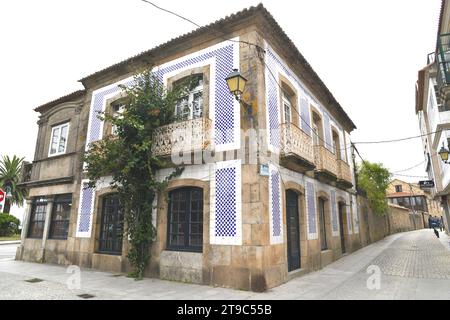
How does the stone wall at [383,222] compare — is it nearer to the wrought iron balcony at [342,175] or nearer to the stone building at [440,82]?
the wrought iron balcony at [342,175]

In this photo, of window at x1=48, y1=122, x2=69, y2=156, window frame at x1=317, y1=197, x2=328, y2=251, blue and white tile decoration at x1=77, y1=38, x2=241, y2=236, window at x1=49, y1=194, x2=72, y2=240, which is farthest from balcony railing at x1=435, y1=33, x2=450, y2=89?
window at x1=48, y1=122, x2=69, y2=156

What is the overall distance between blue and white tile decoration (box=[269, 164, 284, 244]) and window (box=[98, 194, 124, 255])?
15.2 ft

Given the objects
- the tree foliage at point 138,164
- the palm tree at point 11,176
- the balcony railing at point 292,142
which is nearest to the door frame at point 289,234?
the balcony railing at point 292,142

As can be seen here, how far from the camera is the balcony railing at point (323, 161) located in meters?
9.26

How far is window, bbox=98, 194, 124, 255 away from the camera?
8.52 meters

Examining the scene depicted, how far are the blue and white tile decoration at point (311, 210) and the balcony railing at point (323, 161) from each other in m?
0.64

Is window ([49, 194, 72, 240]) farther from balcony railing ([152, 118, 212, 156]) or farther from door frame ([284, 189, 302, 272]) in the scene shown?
door frame ([284, 189, 302, 272])

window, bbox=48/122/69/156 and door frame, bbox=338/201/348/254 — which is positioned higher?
window, bbox=48/122/69/156

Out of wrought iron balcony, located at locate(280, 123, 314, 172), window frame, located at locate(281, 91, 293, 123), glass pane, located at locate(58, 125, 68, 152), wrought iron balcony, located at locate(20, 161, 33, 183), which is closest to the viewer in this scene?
wrought iron balcony, located at locate(280, 123, 314, 172)

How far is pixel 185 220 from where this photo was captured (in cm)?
720

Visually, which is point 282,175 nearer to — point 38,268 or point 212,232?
point 212,232

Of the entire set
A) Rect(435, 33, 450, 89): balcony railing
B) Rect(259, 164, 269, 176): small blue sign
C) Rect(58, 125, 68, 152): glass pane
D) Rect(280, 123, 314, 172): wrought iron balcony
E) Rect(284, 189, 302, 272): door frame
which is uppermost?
Rect(435, 33, 450, 89): balcony railing
